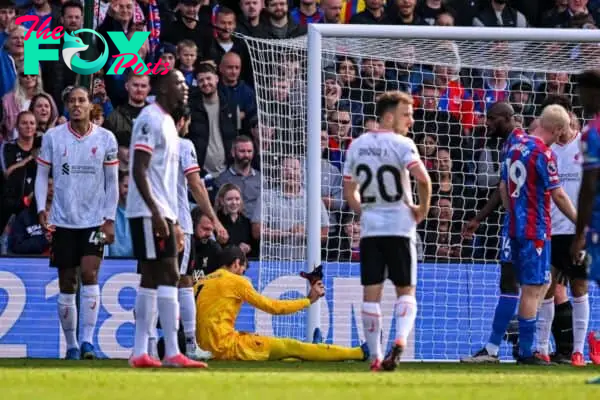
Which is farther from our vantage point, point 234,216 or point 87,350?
point 234,216

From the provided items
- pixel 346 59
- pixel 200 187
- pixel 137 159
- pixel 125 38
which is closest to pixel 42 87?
pixel 125 38

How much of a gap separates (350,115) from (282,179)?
42.5 inches

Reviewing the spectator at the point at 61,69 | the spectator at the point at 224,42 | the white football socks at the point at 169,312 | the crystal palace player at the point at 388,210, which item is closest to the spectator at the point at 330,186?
the spectator at the point at 224,42

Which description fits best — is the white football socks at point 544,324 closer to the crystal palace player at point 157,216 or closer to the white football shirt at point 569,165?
the white football shirt at point 569,165

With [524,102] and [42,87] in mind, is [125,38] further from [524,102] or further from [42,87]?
[524,102]

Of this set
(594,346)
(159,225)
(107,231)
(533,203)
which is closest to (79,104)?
(107,231)

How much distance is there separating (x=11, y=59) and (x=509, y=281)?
6.36 meters

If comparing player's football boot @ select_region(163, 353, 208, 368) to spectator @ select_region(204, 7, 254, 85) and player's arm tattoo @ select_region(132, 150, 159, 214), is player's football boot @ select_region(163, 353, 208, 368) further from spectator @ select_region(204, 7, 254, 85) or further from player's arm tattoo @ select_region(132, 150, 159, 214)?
spectator @ select_region(204, 7, 254, 85)

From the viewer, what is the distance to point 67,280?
43.3 feet

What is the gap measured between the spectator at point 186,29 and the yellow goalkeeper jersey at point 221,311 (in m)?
4.58

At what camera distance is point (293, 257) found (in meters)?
15.0

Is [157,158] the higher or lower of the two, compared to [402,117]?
lower

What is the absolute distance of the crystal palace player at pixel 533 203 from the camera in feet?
41.3

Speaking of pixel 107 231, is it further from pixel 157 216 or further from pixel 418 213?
pixel 418 213
